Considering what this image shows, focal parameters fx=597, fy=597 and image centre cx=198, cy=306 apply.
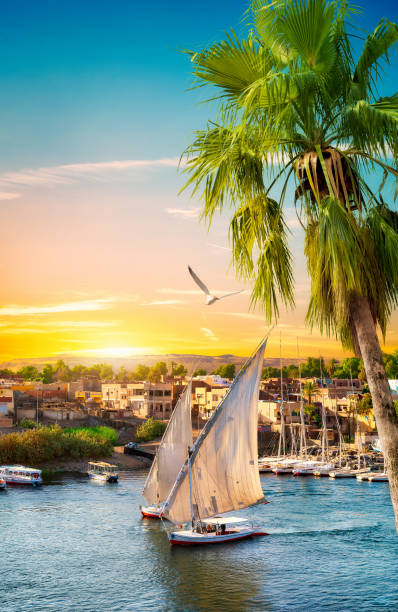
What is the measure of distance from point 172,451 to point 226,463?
9.46m

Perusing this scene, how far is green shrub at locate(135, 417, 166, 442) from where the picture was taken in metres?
101

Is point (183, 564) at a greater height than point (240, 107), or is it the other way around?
point (240, 107)

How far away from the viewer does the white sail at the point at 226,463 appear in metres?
36.2

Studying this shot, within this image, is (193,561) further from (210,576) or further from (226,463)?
(226,463)

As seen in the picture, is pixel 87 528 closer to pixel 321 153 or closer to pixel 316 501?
pixel 316 501

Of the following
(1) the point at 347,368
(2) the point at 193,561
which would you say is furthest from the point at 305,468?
(1) the point at 347,368

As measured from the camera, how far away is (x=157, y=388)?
11694cm

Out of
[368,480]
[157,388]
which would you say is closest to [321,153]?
[368,480]

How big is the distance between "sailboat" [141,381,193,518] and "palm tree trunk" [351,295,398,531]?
3888 cm

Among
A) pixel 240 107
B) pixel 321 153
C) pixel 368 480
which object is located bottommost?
pixel 368 480

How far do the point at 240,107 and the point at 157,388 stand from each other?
369 ft

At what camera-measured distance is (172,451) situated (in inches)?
1858

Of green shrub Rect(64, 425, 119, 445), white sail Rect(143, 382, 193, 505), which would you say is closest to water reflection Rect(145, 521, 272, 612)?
white sail Rect(143, 382, 193, 505)

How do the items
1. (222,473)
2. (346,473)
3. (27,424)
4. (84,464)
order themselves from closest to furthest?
(222,473) → (346,473) → (84,464) → (27,424)
